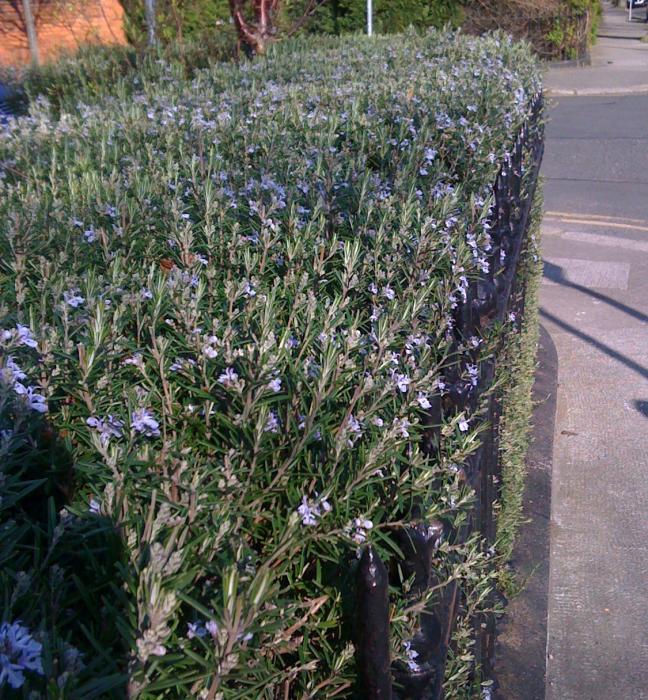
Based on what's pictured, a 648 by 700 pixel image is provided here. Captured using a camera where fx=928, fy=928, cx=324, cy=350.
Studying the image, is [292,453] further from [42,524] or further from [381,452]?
[42,524]

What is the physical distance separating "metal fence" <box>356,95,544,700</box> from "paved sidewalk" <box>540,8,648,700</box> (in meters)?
0.80

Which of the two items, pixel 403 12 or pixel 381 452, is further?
pixel 403 12

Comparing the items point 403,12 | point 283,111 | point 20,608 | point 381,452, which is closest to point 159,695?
point 20,608

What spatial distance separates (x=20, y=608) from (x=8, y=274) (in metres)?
1.29

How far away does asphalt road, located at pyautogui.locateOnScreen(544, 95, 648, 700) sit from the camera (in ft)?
12.2

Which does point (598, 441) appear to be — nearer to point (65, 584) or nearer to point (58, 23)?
point (65, 584)

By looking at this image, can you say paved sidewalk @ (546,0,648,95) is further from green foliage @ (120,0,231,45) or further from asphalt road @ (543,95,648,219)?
green foliage @ (120,0,231,45)

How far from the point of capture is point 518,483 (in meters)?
4.06

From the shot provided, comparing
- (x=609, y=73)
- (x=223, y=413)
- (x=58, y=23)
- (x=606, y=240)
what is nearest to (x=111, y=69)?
(x=606, y=240)

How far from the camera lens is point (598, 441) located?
5.48 metres

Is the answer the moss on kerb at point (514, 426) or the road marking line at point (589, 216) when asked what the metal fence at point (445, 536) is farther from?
the road marking line at point (589, 216)

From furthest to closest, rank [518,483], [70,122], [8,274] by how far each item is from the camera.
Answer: [70,122], [518,483], [8,274]

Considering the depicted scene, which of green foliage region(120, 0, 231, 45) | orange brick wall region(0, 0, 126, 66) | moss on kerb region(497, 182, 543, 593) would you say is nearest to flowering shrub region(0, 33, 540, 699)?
moss on kerb region(497, 182, 543, 593)

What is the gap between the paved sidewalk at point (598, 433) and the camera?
12.3 feet
